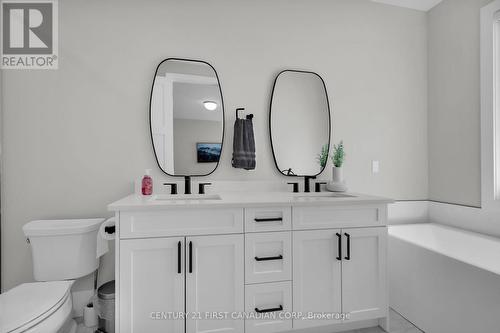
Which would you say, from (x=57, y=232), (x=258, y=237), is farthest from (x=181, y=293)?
(x=57, y=232)

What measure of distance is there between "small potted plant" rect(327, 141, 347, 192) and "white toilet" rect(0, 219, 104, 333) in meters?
1.68

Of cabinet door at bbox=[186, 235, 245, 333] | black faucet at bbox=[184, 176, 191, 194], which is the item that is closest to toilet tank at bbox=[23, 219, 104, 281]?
black faucet at bbox=[184, 176, 191, 194]

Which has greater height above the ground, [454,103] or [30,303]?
[454,103]

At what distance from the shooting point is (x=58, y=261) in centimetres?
164

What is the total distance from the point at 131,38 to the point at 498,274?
263 centimetres

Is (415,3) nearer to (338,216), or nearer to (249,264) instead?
(338,216)

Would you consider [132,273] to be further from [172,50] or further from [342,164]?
[342,164]

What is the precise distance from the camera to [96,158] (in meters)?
1.93

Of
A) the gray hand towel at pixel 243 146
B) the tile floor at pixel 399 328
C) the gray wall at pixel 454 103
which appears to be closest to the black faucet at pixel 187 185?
the gray hand towel at pixel 243 146

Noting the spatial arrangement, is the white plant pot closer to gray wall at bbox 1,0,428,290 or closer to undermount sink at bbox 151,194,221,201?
gray wall at bbox 1,0,428,290

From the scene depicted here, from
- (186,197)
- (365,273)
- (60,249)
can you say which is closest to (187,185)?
(186,197)

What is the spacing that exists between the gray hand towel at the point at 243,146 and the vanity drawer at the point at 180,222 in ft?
2.03

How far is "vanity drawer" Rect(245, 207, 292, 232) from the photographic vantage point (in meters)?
1.54

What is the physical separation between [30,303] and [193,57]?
176 centimetres
